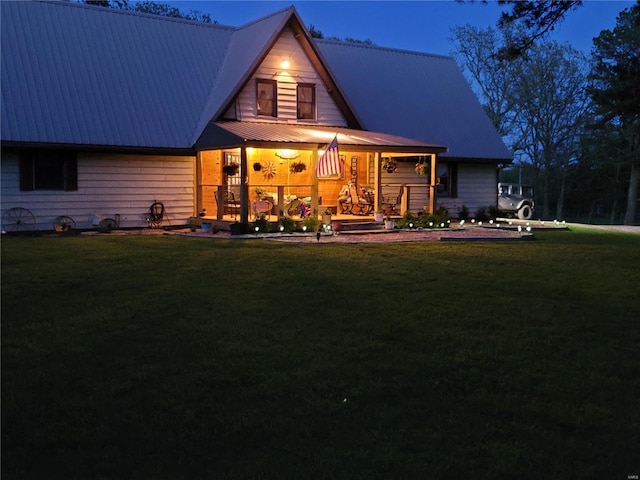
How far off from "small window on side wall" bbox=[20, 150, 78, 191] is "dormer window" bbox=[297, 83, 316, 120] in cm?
738

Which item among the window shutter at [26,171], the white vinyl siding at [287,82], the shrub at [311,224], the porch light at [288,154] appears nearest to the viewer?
the window shutter at [26,171]

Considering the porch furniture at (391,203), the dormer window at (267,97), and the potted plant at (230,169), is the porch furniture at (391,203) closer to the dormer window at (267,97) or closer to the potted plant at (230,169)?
the dormer window at (267,97)

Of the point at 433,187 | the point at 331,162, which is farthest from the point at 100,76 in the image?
the point at 433,187

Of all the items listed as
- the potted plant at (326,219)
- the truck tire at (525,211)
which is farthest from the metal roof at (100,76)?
the truck tire at (525,211)

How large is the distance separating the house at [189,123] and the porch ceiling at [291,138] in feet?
0.18

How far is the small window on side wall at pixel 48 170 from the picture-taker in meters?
18.2

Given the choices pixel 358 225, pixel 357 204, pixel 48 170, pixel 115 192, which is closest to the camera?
pixel 48 170

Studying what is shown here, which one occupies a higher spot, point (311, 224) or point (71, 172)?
point (71, 172)

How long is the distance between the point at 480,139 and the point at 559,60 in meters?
21.8

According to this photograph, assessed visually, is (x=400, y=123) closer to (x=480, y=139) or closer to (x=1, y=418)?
(x=480, y=139)

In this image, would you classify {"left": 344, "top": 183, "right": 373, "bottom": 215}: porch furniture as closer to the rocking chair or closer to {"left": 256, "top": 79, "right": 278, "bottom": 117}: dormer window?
the rocking chair

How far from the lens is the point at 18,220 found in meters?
18.0

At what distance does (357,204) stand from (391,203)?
9.00ft

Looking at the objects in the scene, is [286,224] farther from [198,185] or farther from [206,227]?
[198,185]
